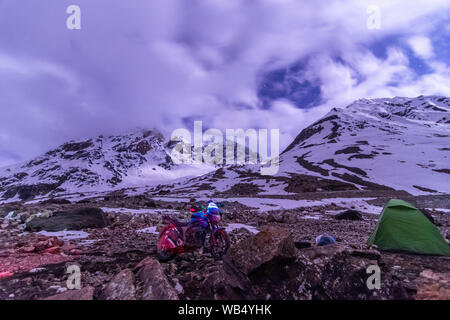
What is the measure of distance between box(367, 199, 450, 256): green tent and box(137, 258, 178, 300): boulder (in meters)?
8.02

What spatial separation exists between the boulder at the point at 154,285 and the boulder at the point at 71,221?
8.05m

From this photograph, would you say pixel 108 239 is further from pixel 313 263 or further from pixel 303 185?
pixel 303 185

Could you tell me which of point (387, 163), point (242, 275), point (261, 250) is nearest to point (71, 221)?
point (242, 275)

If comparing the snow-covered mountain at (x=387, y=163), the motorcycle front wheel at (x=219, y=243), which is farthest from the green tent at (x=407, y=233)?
the snow-covered mountain at (x=387, y=163)

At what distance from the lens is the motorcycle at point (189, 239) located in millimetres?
6848

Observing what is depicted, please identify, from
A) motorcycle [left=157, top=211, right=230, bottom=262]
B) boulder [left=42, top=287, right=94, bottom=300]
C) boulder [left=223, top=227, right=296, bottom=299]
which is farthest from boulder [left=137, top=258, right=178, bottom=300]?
motorcycle [left=157, top=211, right=230, bottom=262]

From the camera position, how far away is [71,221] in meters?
11.4

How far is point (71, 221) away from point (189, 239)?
24.7ft

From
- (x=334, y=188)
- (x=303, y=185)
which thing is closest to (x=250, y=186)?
(x=303, y=185)

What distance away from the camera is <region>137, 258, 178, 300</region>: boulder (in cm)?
420

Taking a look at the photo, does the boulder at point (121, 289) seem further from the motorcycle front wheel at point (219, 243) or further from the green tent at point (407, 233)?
the green tent at point (407, 233)

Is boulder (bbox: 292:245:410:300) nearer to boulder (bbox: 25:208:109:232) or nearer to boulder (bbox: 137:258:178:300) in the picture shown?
boulder (bbox: 137:258:178:300)

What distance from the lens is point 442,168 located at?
77.1m

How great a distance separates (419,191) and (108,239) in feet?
235
